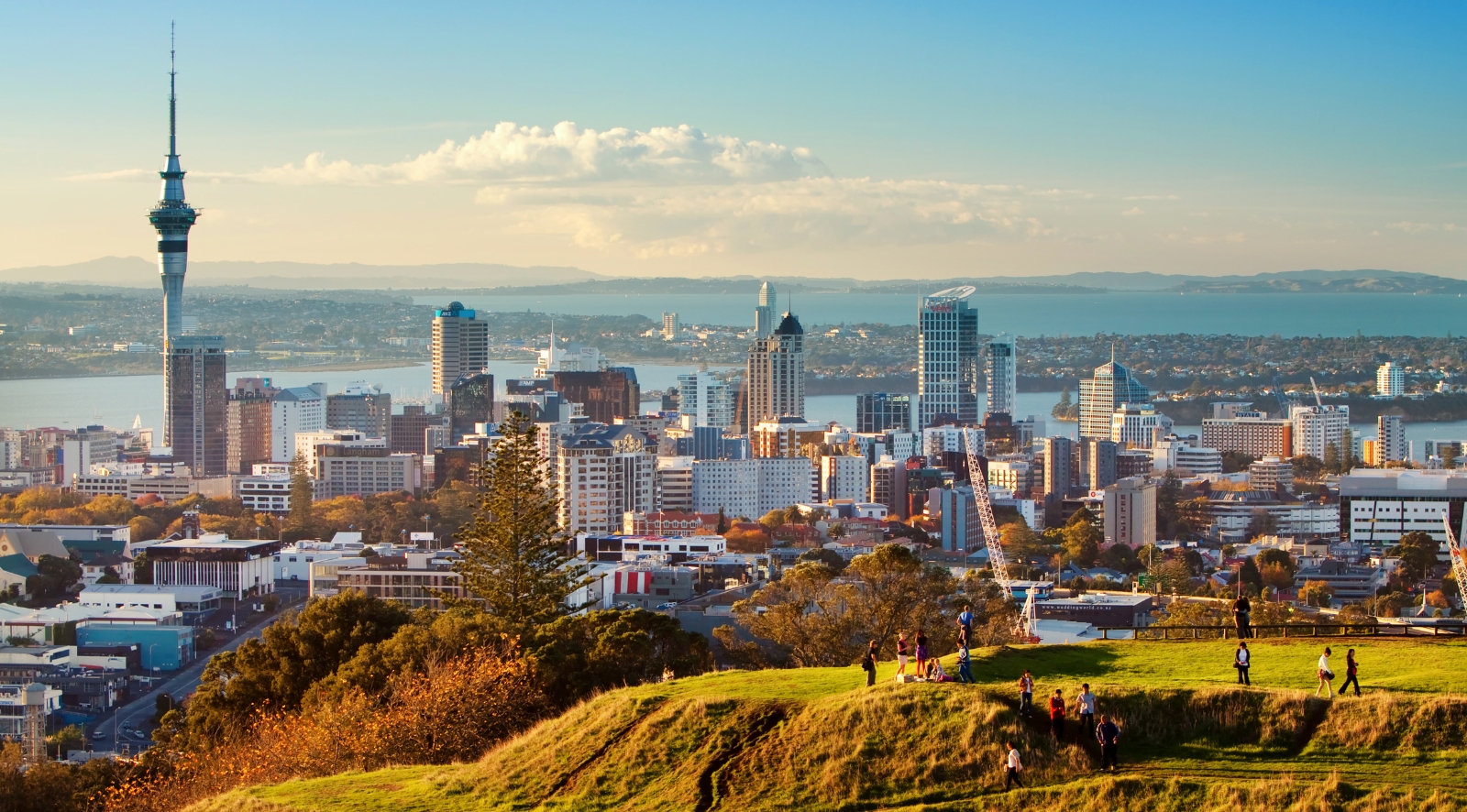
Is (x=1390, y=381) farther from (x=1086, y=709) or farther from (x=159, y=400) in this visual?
(x=1086, y=709)

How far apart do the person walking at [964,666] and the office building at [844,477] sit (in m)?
53.5

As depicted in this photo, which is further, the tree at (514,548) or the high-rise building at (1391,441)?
the high-rise building at (1391,441)

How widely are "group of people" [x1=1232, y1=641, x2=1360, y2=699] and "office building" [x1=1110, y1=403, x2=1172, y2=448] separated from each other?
7207 centimetres

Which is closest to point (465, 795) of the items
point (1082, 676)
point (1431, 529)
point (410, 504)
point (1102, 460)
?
point (1082, 676)

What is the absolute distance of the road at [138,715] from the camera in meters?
27.2

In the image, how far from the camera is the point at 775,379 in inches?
3730

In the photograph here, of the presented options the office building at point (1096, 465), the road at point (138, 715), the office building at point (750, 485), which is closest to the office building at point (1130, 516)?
the office building at point (1096, 465)

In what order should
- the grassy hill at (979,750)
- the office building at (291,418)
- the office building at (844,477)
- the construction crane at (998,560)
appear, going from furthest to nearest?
1. the office building at (291,418)
2. the office building at (844,477)
3. the construction crane at (998,560)
4. the grassy hill at (979,750)

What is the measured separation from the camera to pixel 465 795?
10695 mm

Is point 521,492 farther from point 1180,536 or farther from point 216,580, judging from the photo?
point 1180,536

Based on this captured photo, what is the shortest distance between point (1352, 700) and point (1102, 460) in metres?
58.2

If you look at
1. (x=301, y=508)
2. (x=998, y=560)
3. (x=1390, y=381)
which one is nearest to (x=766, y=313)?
(x=1390, y=381)

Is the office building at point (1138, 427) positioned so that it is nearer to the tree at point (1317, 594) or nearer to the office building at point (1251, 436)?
the office building at point (1251, 436)

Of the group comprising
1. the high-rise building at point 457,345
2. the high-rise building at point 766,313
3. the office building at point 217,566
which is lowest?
the office building at point 217,566
